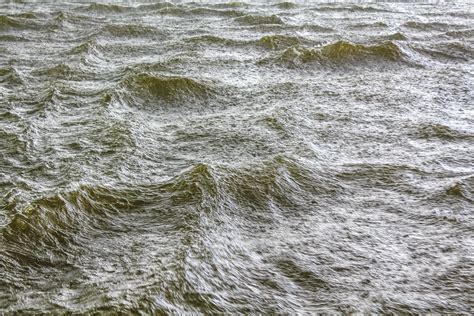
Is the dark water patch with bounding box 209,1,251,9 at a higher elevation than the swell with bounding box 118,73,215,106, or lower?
higher

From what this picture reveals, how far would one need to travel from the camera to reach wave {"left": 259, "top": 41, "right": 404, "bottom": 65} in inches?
362

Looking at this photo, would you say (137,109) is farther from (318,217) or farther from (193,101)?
(318,217)

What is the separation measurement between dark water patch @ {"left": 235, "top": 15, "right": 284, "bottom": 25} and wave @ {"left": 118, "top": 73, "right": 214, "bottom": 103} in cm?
509

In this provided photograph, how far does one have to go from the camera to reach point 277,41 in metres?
10.5

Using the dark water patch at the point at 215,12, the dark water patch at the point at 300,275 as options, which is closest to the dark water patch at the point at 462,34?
the dark water patch at the point at 215,12

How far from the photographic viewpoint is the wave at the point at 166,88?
24.4 ft

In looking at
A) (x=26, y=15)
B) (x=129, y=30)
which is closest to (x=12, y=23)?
(x=26, y=15)

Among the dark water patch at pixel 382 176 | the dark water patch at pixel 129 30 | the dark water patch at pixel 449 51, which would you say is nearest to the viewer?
the dark water patch at pixel 382 176

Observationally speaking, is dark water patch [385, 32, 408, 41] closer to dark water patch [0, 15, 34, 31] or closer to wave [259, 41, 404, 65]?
wave [259, 41, 404, 65]

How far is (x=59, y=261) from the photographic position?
3.86m

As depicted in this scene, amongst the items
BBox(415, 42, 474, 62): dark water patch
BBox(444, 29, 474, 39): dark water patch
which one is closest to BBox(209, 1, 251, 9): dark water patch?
BBox(444, 29, 474, 39): dark water patch

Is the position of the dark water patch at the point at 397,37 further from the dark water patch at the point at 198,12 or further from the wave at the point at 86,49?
the wave at the point at 86,49

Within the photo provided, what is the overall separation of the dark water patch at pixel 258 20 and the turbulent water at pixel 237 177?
235 centimetres

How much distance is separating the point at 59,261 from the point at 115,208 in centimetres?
82
